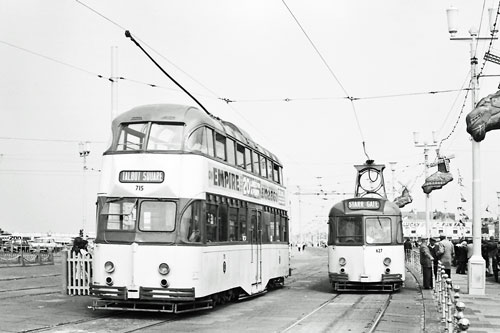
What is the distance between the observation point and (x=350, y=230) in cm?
2455

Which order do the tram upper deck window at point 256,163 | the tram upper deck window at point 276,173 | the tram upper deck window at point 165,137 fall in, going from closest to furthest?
the tram upper deck window at point 165,137 < the tram upper deck window at point 256,163 < the tram upper deck window at point 276,173

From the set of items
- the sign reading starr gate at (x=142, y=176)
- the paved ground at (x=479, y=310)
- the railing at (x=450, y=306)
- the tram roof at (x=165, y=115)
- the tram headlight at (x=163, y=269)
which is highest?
the tram roof at (x=165, y=115)

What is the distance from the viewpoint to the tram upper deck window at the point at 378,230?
24250 mm

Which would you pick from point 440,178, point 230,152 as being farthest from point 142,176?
point 440,178

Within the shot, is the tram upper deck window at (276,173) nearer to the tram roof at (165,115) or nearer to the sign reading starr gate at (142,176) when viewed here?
the tram roof at (165,115)

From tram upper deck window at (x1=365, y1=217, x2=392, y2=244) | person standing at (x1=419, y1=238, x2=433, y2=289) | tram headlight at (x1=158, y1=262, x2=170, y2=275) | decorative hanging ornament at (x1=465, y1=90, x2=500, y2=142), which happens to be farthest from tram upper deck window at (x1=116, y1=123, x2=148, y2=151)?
person standing at (x1=419, y1=238, x2=433, y2=289)

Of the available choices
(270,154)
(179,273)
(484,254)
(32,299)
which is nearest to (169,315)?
(179,273)

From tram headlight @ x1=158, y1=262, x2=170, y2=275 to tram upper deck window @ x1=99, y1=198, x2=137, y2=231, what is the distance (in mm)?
1026

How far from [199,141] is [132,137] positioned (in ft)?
4.86

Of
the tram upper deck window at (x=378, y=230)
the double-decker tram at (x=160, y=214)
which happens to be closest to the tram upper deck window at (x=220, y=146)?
the double-decker tram at (x=160, y=214)

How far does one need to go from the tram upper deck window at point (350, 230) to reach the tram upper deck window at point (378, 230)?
0.75 feet

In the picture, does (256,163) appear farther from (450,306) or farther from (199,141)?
(450,306)

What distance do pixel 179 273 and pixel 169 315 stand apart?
5.70 ft

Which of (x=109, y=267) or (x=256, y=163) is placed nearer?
(x=109, y=267)
